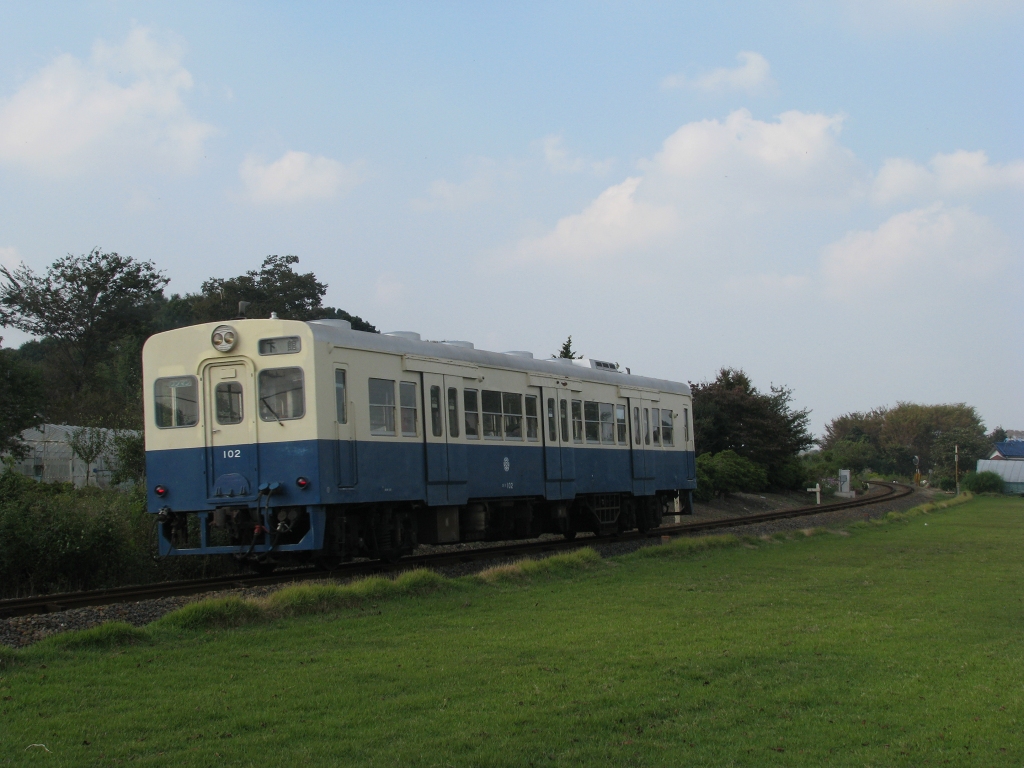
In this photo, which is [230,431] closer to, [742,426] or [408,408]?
[408,408]

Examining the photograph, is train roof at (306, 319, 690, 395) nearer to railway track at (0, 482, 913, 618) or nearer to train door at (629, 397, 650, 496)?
train door at (629, 397, 650, 496)

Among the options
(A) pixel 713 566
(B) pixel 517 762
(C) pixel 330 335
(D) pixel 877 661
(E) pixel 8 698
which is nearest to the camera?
(B) pixel 517 762

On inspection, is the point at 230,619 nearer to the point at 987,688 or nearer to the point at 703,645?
the point at 703,645

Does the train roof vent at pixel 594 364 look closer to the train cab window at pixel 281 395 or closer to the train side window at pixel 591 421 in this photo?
the train side window at pixel 591 421

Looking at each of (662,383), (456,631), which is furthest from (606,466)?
(456,631)

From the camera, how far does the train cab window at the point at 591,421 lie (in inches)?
792

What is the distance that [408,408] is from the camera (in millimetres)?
14891

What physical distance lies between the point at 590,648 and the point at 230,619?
348cm

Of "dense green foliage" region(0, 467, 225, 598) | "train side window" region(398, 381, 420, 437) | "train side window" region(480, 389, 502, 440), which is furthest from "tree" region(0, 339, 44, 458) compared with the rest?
"train side window" region(398, 381, 420, 437)

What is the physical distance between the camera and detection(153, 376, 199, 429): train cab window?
13.9 m

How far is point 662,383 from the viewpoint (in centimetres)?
2411

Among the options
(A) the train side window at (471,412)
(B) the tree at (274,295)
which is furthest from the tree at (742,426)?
(A) the train side window at (471,412)

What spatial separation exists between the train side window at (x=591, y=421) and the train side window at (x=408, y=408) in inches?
227

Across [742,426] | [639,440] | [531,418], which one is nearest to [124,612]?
[531,418]
